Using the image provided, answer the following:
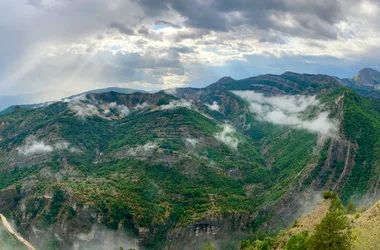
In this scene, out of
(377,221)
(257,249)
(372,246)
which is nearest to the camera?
(372,246)

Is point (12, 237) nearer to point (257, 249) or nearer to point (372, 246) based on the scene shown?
point (257, 249)

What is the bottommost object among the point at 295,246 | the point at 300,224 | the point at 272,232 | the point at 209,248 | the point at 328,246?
the point at 272,232

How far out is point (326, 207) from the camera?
429 feet

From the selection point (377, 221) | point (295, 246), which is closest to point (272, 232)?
point (295, 246)

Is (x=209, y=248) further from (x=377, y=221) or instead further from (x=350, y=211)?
(x=377, y=221)

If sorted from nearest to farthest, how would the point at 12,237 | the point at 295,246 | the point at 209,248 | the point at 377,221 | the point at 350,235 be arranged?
the point at 350,235
the point at 377,221
the point at 295,246
the point at 209,248
the point at 12,237

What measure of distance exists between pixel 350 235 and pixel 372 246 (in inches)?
342

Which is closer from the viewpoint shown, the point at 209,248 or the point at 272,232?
the point at 209,248

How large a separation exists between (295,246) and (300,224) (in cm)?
4291

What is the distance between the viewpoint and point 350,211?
128625 mm

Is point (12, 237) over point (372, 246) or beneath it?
beneath

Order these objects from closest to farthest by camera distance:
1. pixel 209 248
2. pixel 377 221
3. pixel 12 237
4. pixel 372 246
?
1. pixel 372 246
2. pixel 377 221
3. pixel 209 248
4. pixel 12 237

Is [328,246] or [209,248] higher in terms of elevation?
[328,246]

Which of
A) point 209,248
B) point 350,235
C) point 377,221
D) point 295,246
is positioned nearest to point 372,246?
point 350,235
